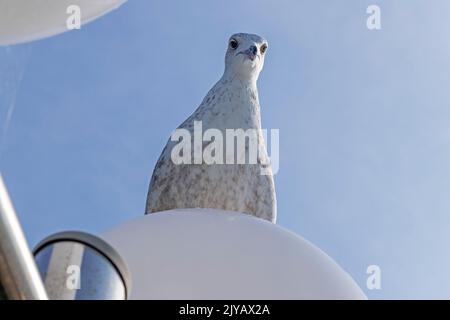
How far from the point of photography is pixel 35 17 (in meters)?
4.08

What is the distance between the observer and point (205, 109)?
7.14 meters

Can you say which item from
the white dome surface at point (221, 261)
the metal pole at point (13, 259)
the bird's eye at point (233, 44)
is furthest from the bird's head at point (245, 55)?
the metal pole at point (13, 259)

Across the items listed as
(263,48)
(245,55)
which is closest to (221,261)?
(245,55)

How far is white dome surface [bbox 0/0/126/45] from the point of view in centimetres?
401

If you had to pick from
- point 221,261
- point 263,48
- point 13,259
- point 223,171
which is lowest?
point 13,259

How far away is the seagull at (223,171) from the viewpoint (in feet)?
20.5

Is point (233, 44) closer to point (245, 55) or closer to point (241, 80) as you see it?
point (245, 55)

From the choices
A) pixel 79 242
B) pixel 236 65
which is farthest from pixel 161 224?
pixel 236 65

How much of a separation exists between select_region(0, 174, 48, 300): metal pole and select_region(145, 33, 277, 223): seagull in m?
4.43

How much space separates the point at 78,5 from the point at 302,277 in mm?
1789

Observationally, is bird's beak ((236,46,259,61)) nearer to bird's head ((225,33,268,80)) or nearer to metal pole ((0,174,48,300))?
bird's head ((225,33,268,80))

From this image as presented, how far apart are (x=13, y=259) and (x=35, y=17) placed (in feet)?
8.63

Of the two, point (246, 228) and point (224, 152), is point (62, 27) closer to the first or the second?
point (246, 228)

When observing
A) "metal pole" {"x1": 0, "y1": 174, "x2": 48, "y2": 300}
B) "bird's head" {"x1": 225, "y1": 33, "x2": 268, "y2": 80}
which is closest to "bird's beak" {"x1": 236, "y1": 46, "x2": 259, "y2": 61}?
"bird's head" {"x1": 225, "y1": 33, "x2": 268, "y2": 80}
